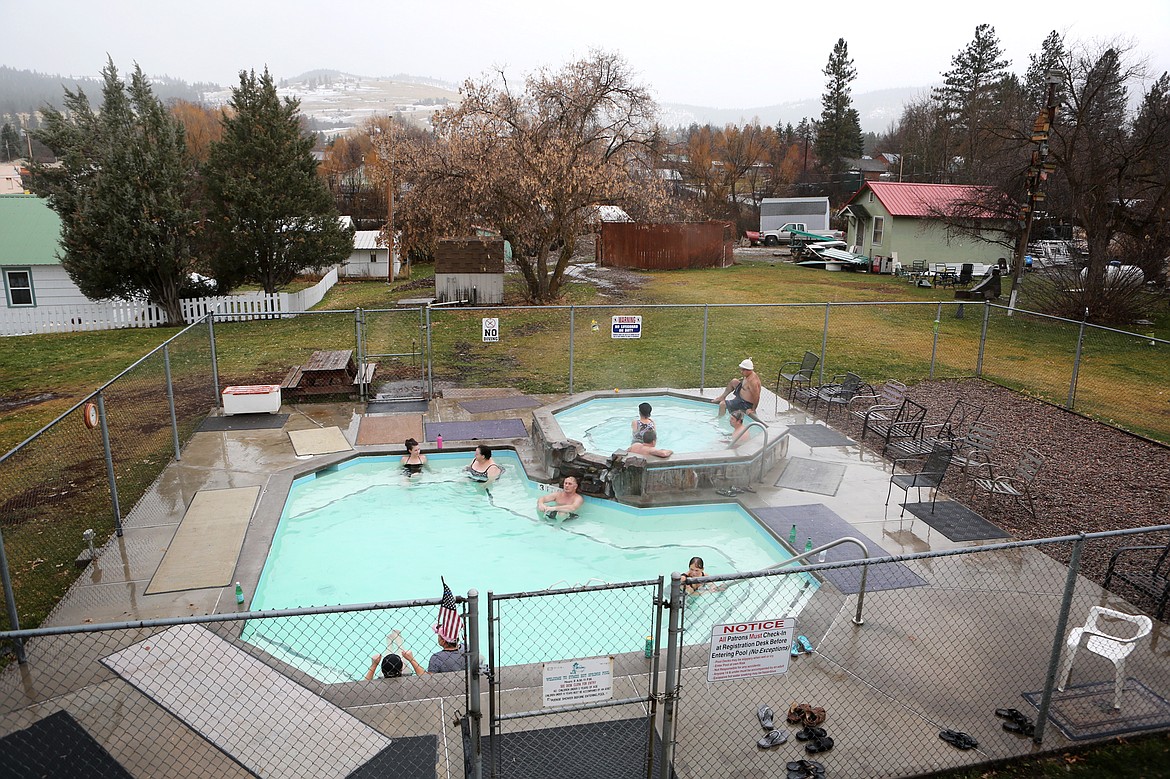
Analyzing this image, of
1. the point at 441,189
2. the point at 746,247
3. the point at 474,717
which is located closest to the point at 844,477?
the point at 474,717

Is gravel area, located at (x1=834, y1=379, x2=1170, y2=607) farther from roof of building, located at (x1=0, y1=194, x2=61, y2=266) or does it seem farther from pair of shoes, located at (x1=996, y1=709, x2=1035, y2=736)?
roof of building, located at (x1=0, y1=194, x2=61, y2=266)

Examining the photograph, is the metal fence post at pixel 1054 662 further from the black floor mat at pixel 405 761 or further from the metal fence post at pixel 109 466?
the metal fence post at pixel 109 466

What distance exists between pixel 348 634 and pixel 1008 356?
58.1 feet

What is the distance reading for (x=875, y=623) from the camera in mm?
7316

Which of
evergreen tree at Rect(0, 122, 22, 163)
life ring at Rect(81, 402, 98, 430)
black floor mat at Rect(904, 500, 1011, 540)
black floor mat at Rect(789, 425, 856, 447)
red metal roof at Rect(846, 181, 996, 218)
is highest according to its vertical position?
evergreen tree at Rect(0, 122, 22, 163)

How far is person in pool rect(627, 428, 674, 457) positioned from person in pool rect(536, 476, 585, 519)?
109cm

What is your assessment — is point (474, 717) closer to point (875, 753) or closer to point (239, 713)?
point (239, 713)

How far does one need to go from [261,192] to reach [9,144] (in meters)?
129

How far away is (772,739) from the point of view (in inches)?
221

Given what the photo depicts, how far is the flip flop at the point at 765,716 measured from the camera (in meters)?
5.77

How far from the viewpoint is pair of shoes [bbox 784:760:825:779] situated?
5.29m

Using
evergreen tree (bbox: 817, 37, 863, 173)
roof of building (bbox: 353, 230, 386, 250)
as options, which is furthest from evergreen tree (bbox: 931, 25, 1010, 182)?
roof of building (bbox: 353, 230, 386, 250)

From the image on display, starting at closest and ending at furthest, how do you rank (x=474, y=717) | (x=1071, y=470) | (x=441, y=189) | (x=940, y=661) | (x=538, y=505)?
(x=474, y=717)
(x=940, y=661)
(x=538, y=505)
(x=1071, y=470)
(x=441, y=189)

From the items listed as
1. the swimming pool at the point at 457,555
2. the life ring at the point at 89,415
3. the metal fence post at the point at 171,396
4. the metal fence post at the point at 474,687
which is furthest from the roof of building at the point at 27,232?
the metal fence post at the point at 474,687
